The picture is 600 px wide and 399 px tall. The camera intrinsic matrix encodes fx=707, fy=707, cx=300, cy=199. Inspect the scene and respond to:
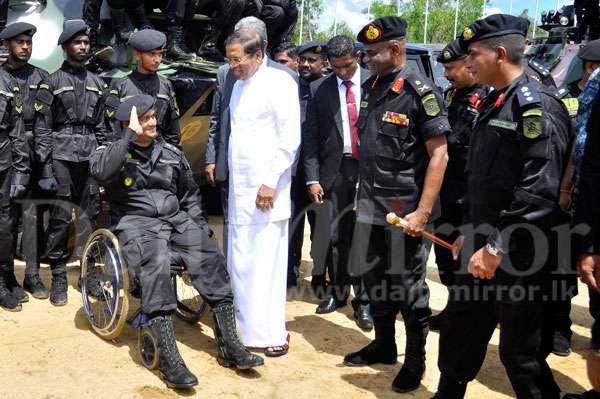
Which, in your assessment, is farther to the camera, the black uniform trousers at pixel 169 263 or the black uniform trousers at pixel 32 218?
the black uniform trousers at pixel 32 218

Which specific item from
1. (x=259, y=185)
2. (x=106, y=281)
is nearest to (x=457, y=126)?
(x=259, y=185)

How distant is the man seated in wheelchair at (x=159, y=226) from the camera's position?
4.01m

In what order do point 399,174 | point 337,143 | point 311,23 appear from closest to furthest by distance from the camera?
point 399,174
point 337,143
point 311,23

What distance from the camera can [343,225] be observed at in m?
5.15

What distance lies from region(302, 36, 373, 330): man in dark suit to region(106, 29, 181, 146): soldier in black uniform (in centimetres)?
102

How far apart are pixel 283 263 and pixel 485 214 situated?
161 centimetres

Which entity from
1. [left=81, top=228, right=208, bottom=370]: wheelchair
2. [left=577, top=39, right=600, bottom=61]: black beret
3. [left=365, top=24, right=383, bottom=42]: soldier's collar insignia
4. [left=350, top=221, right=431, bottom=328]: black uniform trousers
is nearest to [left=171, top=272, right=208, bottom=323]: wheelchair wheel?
[left=81, top=228, right=208, bottom=370]: wheelchair

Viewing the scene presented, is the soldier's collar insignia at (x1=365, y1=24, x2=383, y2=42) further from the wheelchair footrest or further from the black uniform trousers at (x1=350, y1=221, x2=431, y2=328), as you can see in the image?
the wheelchair footrest

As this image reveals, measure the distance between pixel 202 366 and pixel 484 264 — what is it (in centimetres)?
191

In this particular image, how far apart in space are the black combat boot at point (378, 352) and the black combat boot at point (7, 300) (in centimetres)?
234

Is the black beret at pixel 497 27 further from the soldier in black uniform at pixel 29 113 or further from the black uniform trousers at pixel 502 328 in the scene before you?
the soldier in black uniform at pixel 29 113

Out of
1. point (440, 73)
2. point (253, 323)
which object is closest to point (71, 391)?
point (253, 323)

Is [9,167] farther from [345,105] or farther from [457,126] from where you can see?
[457,126]

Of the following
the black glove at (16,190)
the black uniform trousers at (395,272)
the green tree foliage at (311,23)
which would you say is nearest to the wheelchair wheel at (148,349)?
the black uniform trousers at (395,272)
